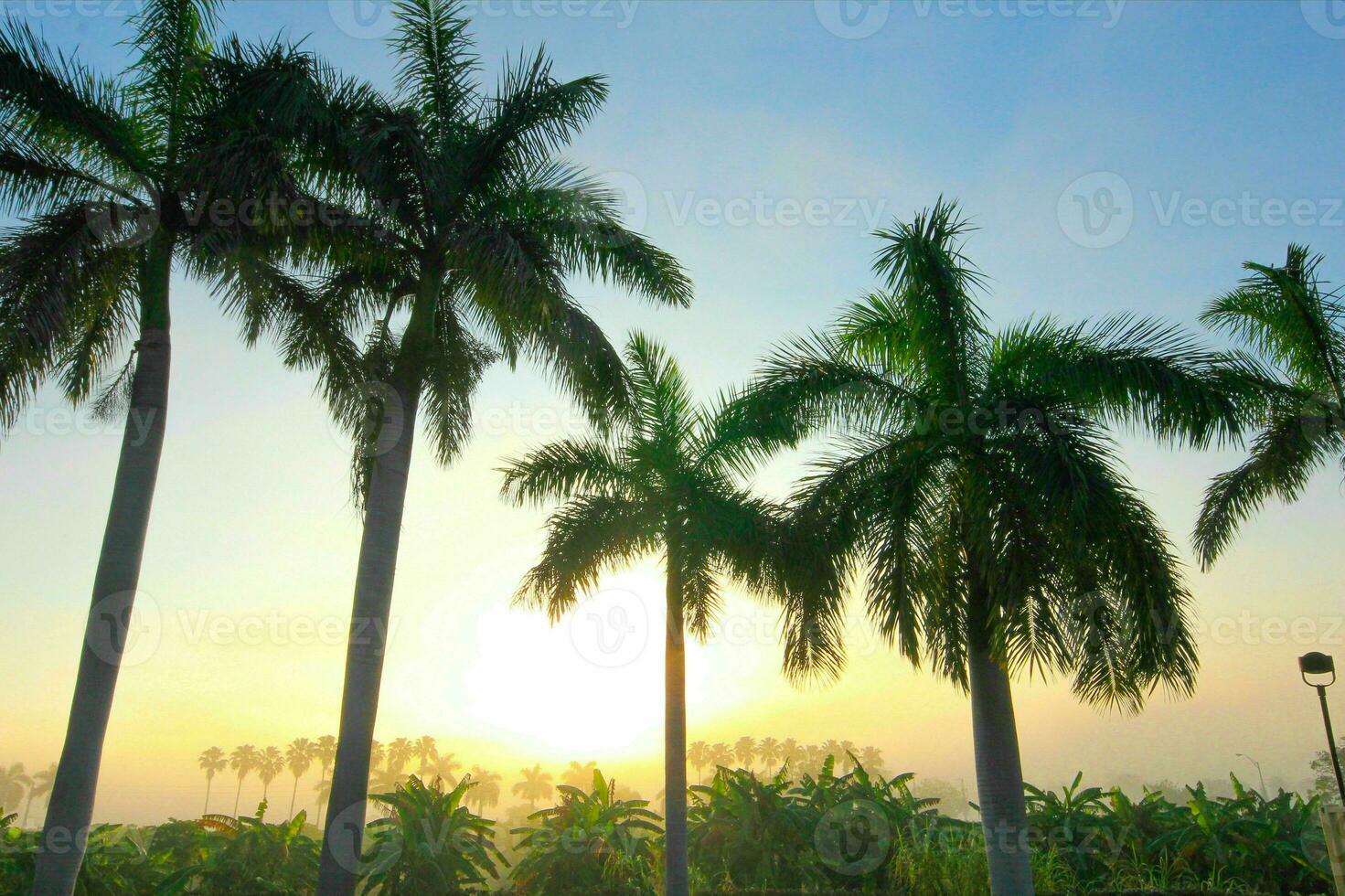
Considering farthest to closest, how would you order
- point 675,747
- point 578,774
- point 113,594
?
point 578,774, point 675,747, point 113,594

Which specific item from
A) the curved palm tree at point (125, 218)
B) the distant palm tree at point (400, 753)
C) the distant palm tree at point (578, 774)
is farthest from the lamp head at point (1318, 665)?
the distant palm tree at point (400, 753)

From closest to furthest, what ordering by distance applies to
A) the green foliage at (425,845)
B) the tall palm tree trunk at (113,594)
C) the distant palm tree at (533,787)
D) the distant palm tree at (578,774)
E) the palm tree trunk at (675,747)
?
1. the tall palm tree trunk at (113,594)
2. the palm tree trunk at (675,747)
3. the green foliage at (425,845)
4. the distant palm tree at (578,774)
5. the distant palm tree at (533,787)

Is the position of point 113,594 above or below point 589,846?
above

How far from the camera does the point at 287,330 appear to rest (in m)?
14.1

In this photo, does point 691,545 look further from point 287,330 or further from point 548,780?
point 548,780

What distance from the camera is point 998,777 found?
39.5ft

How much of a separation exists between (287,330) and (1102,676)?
12.7 metres

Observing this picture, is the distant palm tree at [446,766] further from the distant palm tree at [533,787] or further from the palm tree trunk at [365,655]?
the palm tree trunk at [365,655]

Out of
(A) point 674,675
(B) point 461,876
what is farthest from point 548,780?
(A) point 674,675

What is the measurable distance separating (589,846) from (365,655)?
17451 mm

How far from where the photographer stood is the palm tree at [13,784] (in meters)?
164

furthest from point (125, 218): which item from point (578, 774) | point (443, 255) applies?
point (578, 774)

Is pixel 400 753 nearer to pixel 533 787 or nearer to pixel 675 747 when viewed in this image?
pixel 533 787

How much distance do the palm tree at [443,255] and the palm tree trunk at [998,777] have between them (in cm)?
658
